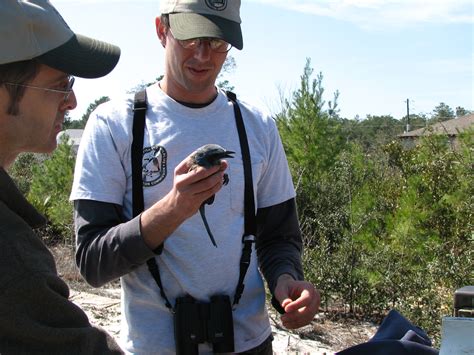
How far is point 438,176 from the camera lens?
276 inches

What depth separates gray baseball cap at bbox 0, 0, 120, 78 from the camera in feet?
4.64

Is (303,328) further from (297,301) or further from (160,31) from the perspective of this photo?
(160,31)

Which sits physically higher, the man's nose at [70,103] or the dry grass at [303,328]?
the man's nose at [70,103]

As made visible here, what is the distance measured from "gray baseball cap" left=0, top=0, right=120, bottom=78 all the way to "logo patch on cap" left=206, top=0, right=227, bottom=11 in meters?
0.68

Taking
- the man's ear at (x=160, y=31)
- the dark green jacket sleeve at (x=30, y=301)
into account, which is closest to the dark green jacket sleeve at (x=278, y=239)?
the man's ear at (x=160, y=31)

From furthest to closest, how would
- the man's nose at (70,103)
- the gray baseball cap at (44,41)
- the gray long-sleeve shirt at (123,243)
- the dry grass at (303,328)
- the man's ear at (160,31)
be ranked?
1. the dry grass at (303,328)
2. the man's ear at (160,31)
3. the gray long-sleeve shirt at (123,243)
4. the man's nose at (70,103)
5. the gray baseball cap at (44,41)

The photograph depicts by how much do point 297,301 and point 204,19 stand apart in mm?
1024

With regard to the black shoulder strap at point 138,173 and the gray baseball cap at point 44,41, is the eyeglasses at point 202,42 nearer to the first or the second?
the black shoulder strap at point 138,173

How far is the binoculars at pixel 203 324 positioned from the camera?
2.13 m

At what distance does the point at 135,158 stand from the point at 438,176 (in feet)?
17.8

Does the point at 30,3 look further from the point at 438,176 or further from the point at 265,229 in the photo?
the point at 438,176

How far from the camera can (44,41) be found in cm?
149

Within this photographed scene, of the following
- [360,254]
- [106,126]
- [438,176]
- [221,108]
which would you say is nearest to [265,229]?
[221,108]

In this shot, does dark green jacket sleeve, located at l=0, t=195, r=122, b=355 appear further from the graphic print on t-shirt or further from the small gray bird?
the graphic print on t-shirt
